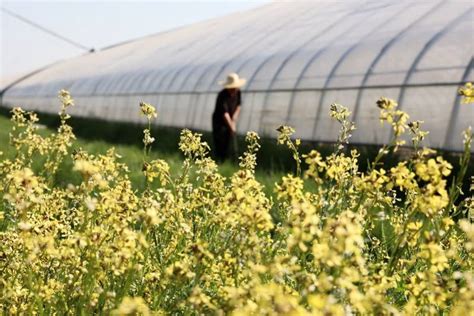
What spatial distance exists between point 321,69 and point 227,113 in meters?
2.66

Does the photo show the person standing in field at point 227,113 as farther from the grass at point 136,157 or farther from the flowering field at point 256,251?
the flowering field at point 256,251

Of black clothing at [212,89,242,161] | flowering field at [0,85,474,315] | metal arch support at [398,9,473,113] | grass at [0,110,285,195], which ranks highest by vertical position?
metal arch support at [398,9,473,113]

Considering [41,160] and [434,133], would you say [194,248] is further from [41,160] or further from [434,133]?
[434,133]

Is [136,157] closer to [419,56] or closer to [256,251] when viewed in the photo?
[419,56]

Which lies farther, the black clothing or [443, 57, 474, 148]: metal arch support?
the black clothing

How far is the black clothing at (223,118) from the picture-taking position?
432 inches

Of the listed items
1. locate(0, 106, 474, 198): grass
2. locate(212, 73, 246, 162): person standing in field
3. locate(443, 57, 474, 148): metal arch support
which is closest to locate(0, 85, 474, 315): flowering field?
locate(0, 106, 474, 198): grass

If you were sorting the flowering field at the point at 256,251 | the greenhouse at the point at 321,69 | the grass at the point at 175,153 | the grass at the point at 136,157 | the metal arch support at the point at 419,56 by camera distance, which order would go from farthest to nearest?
1. the metal arch support at the point at 419,56
2. the greenhouse at the point at 321,69
3. the grass at the point at 175,153
4. the grass at the point at 136,157
5. the flowering field at the point at 256,251

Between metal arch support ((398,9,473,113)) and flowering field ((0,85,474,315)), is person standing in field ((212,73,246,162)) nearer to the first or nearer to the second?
metal arch support ((398,9,473,113))

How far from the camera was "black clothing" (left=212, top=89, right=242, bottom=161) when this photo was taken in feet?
36.0

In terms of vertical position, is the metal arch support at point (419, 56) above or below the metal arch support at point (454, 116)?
above

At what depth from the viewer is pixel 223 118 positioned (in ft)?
35.9

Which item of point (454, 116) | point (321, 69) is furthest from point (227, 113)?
point (454, 116)

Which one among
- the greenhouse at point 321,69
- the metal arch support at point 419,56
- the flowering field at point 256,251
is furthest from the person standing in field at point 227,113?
the flowering field at point 256,251
